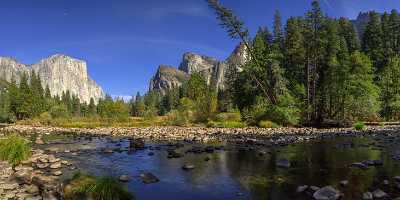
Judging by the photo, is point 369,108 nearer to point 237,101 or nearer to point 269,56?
point 269,56

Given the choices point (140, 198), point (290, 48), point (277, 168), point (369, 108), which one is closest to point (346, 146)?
point (277, 168)

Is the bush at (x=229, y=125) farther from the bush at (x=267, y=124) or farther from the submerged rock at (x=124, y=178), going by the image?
the submerged rock at (x=124, y=178)

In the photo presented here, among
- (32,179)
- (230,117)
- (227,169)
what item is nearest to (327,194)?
(227,169)

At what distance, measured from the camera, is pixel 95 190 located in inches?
426

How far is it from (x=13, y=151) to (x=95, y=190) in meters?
9.40

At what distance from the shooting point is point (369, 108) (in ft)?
157

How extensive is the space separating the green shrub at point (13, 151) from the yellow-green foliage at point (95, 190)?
785 centimetres

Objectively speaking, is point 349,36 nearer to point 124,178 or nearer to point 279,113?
point 279,113

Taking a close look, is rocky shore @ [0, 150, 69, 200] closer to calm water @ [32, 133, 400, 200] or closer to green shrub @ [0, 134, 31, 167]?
green shrub @ [0, 134, 31, 167]

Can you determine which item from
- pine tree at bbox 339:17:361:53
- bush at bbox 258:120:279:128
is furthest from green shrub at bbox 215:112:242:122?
pine tree at bbox 339:17:361:53

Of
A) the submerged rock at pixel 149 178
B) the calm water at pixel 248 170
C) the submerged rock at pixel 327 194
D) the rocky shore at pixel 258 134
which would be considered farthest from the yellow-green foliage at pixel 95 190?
the rocky shore at pixel 258 134

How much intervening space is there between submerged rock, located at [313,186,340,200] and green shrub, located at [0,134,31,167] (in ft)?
44.8

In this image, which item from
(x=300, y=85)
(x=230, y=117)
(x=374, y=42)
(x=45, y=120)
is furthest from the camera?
(x=45, y=120)

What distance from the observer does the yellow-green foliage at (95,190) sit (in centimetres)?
1072
